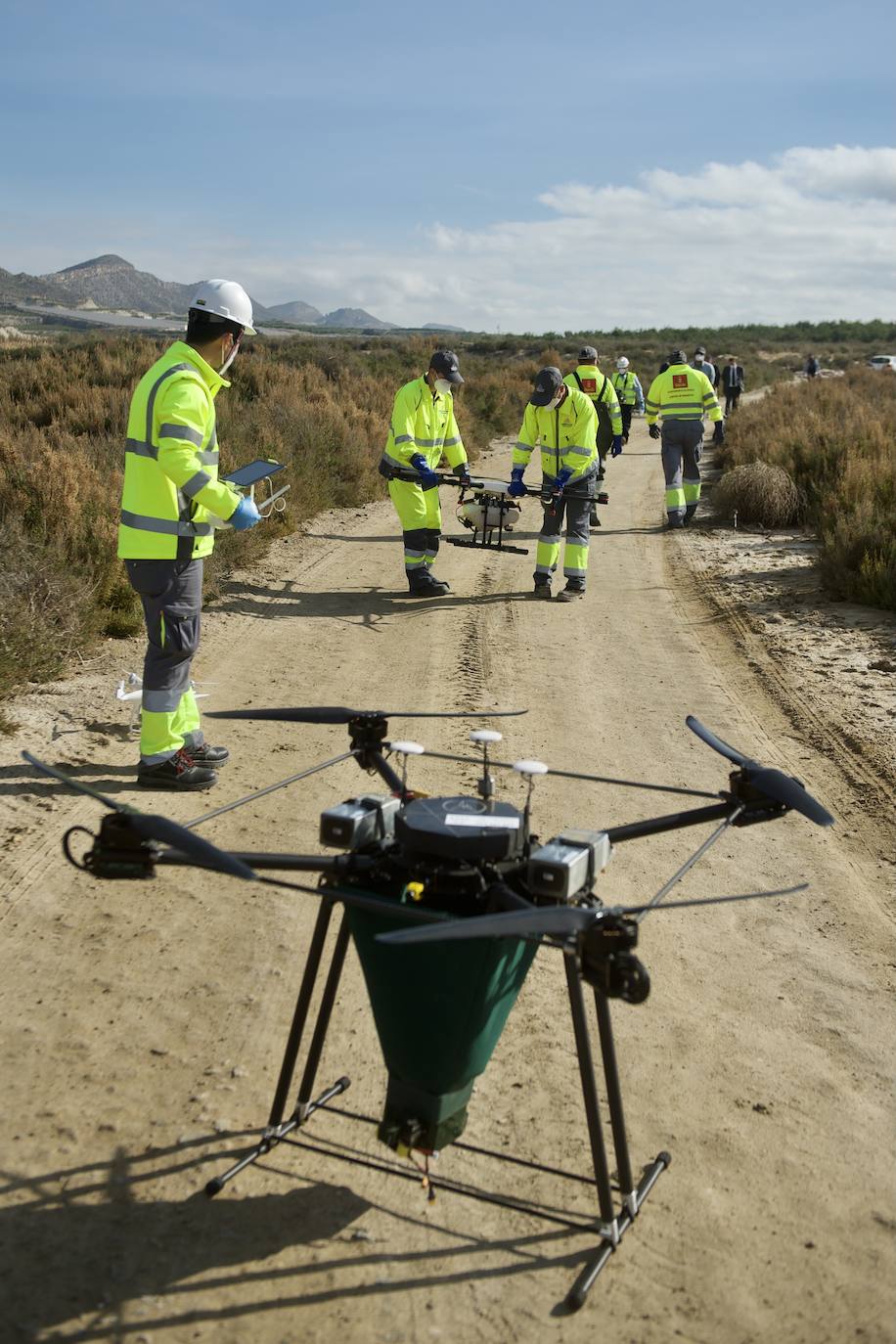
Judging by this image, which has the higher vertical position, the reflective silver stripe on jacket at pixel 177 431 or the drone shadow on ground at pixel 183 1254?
the reflective silver stripe on jacket at pixel 177 431

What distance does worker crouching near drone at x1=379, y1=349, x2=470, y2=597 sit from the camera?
10594mm

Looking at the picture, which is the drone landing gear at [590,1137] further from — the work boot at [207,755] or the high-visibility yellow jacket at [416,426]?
the high-visibility yellow jacket at [416,426]

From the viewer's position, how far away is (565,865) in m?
2.65

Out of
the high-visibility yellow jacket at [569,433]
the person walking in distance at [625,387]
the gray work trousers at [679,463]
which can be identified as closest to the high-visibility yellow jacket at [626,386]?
the person walking in distance at [625,387]

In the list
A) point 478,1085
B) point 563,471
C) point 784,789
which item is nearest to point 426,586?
point 563,471

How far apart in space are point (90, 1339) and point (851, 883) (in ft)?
12.6

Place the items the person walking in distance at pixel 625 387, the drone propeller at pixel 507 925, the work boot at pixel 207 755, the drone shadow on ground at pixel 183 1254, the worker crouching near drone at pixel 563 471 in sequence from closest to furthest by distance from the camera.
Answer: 1. the drone propeller at pixel 507 925
2. the drone shadow on ground at pixel 183 1254
3. the work boot at pixel 207 755
4. the worker crouching near drone at pixel 563 471
5. the person walking in distance at pixel 625 387

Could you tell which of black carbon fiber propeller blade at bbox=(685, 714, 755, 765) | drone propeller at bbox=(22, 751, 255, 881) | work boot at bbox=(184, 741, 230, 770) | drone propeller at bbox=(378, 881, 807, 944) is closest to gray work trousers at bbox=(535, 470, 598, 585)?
work boot at bbox=(184, 741, 230, 770)

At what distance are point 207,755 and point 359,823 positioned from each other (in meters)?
3.68

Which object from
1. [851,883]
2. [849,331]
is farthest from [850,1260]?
[849,331]

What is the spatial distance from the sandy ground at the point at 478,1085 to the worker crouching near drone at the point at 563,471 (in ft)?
11.8

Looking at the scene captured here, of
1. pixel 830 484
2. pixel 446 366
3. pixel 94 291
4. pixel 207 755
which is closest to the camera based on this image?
pixel 207 755

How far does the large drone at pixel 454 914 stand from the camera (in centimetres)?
265

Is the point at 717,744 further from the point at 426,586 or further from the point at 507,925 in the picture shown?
the point at 426,586
